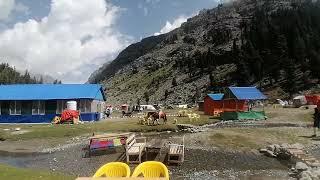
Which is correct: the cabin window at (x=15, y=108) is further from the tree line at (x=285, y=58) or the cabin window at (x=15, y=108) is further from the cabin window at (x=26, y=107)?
the tree line at (x=285, y=58)

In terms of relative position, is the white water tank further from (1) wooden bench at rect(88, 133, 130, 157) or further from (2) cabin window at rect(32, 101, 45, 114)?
(1) wooden bench at rect(88, 133, 130, 157)

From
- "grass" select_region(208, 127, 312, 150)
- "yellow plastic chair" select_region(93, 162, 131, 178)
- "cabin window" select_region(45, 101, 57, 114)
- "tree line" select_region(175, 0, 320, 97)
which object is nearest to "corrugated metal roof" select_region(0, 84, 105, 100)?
"cabin window" select_region(45, 101, 57, 114)

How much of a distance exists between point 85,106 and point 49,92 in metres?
6.89

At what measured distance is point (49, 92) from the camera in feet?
229

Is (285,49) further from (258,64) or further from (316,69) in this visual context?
(316,69)

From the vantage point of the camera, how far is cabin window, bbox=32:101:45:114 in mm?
68188

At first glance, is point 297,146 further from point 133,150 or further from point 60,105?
point 60,105

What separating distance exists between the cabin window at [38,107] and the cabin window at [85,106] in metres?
6.30

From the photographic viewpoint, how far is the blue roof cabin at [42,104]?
67.8 metres

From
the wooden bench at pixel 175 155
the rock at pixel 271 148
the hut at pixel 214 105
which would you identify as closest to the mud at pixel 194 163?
the wooden bench at pixel 175 155

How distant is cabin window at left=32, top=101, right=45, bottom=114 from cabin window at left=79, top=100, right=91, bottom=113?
20.7ft

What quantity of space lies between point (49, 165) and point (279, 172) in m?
16.6

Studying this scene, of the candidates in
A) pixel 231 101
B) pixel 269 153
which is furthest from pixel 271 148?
pixel 231 101

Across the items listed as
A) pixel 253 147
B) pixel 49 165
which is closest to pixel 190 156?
pixel 253 147
